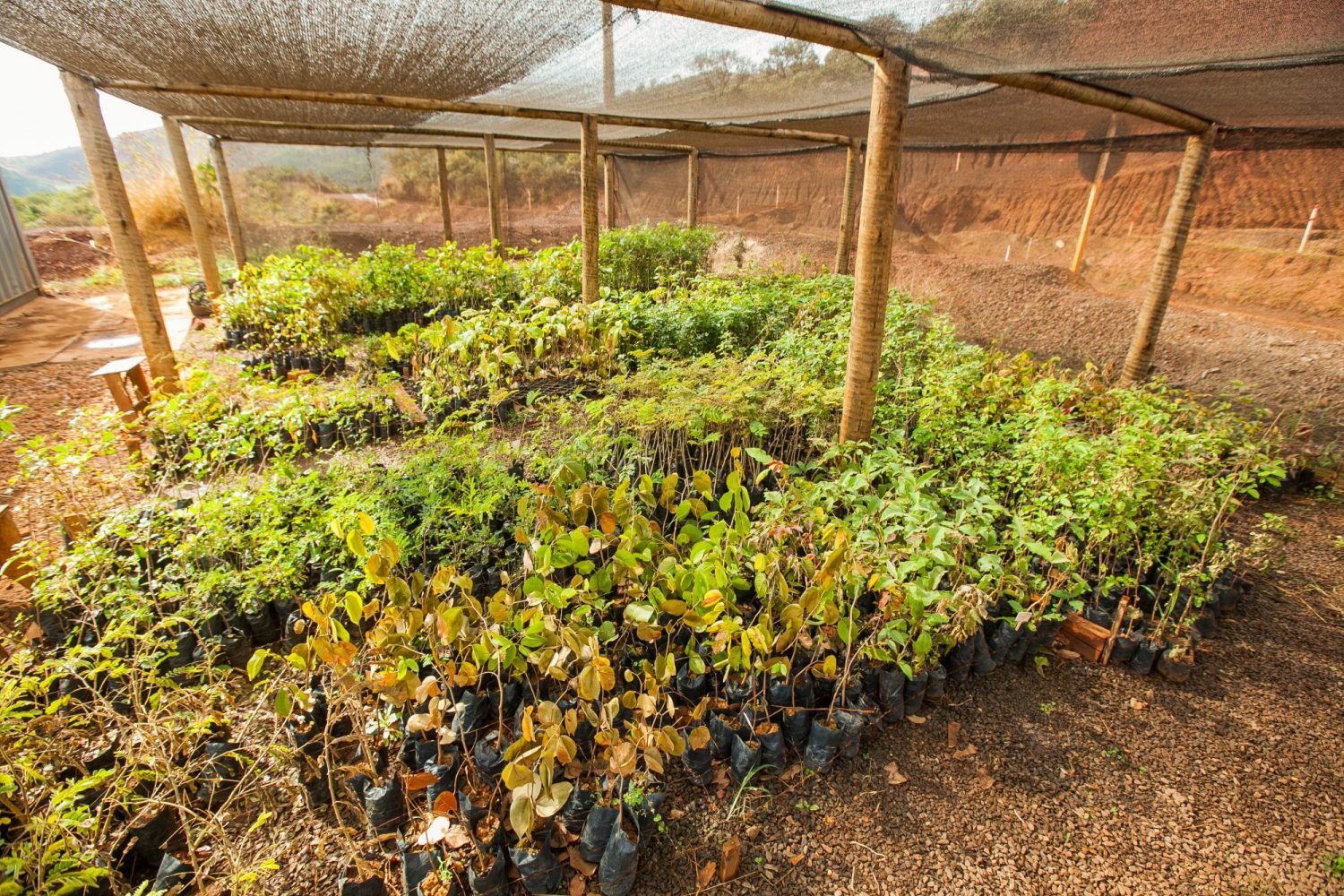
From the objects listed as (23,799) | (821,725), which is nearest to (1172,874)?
(821,725)

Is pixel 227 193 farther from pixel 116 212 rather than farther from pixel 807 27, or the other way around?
pixel 807 27

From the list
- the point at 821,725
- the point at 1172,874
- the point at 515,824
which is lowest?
the point at 1172,874

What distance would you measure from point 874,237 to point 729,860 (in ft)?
7.35

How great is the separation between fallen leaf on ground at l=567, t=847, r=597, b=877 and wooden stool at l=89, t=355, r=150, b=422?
9.70 feet

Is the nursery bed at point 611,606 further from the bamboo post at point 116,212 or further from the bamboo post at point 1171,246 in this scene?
the bamboo post at point 1171,246

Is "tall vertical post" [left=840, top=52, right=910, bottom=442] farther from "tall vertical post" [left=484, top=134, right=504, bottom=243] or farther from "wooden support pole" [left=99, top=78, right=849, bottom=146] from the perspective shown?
"tall vertical post" [left=484, top=134, right=504, bottom=243]

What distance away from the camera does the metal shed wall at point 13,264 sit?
7.58 m

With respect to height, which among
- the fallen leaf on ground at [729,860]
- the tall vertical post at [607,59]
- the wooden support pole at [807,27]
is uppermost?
the tall vertical post at [607,59]

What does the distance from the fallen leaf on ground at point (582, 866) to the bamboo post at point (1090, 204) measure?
6817mm

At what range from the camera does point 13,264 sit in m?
7.84

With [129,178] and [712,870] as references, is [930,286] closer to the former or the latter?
[712,870]

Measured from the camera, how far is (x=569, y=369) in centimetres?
463

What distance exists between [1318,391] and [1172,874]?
4416mm

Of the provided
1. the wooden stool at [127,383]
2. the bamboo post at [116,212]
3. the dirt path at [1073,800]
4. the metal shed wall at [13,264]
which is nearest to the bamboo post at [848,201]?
the dirt path at [1073,800]
